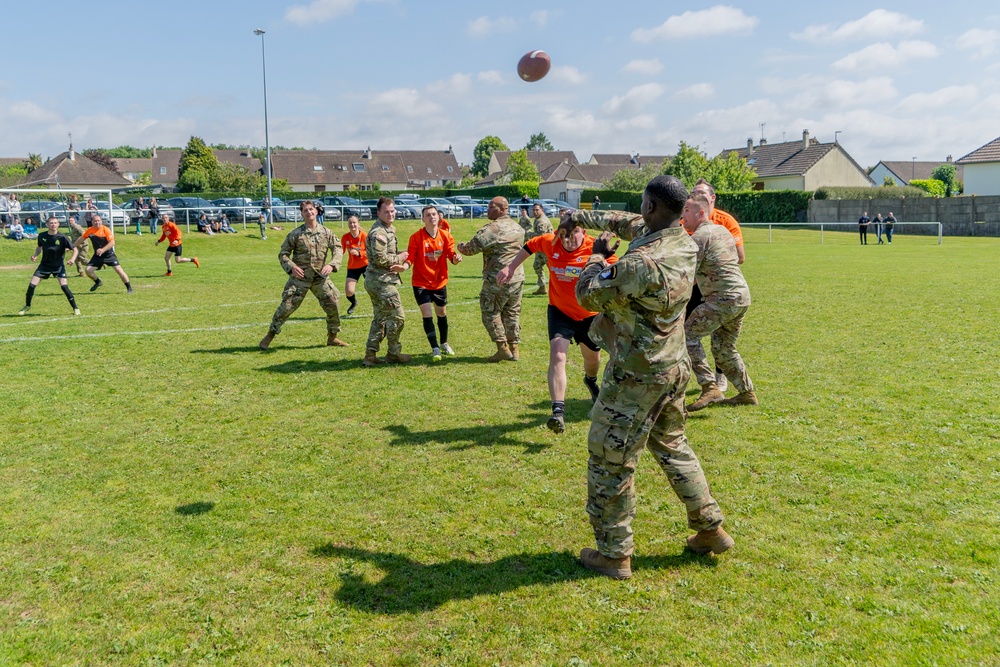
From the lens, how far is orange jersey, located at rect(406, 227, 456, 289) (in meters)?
10.8

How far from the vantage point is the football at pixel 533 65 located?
1256 cm

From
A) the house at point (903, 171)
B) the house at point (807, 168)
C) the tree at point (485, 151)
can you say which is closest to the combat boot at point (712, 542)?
the house at point (807, 168)

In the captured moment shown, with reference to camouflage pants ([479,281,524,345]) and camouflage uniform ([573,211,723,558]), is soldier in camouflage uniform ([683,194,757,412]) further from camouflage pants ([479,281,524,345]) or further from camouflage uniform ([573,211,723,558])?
camouflage pants ([479,281,524,345])

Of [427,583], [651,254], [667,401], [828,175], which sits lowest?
[427,583]

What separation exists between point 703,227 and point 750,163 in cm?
8148

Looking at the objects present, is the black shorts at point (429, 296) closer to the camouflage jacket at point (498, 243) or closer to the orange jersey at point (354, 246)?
the camouflage jacket at point (498, 243)

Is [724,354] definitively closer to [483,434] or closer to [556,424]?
[556,424]

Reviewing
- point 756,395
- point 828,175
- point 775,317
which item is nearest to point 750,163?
point 828,175

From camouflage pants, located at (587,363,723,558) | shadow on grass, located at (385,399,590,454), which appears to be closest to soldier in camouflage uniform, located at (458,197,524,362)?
shadow on grass, located at (385,399,590,454)

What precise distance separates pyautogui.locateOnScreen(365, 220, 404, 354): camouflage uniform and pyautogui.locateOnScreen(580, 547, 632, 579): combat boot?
21.3 ft

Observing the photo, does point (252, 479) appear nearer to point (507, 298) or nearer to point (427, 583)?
point (427, 583)

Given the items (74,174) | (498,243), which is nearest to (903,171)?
(74,174)

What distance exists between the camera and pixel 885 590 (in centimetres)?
433

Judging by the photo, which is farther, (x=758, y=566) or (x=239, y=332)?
(x=239, y=332)
